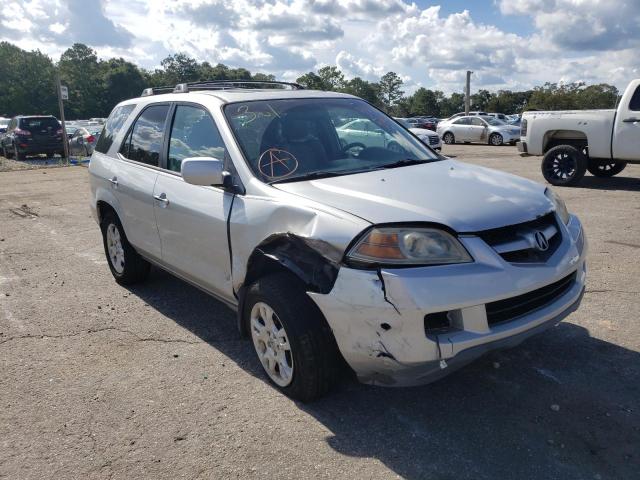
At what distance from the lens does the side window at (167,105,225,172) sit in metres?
3.79

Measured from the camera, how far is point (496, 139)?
995 inches

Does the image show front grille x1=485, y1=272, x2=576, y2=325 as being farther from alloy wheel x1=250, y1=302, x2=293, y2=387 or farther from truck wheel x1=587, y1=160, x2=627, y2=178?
truck wheel x1=587, y1=160, x2=627, y2=178

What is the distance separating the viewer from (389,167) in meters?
3.72

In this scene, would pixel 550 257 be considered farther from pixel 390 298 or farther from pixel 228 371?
pixel 228 371

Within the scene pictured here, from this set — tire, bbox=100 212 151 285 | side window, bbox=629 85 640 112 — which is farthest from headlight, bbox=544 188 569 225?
side window, bbox=629 85 640 112

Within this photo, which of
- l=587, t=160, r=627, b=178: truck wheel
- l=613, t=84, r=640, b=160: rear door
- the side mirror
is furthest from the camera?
l=587, t=160, r=627, b=178: truck wheel

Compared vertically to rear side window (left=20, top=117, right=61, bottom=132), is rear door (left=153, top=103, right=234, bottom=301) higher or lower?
lower

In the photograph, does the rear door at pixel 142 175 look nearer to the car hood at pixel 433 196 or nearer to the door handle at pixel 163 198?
the door handle at pixel 163 198

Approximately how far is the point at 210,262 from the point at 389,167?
1367 mm

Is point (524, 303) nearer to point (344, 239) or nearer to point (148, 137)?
point (344, 239)

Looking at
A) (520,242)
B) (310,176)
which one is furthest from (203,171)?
(520,242)

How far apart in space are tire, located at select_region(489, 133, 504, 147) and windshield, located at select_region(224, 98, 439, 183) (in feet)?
72.9

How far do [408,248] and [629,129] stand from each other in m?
9.23

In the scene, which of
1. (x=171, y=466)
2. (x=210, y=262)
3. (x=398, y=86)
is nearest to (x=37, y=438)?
(x=171, y=466)
